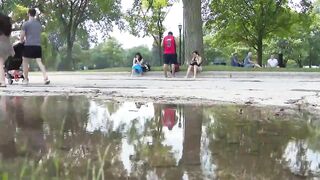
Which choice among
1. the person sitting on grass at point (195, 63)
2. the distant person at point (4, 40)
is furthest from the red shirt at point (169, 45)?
the distant person at point (4, 40)

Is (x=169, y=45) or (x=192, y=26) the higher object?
(x=192, y=26)

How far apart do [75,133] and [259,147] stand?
1573 mm

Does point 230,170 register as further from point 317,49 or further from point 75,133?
point 317,49

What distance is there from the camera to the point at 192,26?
2036 cm

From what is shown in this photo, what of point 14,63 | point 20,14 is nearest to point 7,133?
point 14,63

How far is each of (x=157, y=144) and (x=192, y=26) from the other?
17.0 m

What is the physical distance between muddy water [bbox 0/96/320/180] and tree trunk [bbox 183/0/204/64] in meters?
14.6

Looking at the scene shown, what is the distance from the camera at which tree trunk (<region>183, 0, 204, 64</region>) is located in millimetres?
20344

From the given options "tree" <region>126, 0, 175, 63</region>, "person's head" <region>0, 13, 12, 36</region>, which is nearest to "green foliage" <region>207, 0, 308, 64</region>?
"tree" <region>126, 0, 175, 63</region>

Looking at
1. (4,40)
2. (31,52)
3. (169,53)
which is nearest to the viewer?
(4,40)

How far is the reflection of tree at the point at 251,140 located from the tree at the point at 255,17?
→ 29.1 metres

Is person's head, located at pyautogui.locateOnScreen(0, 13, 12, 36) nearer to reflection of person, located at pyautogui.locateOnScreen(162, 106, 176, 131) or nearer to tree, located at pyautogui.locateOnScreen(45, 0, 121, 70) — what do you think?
reflection of person, located at pyautogui.locateOnScreen(162, 106, 176, 131)

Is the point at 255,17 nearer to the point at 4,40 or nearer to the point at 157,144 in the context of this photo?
the point at 4,40

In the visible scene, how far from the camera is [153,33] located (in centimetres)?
5188
